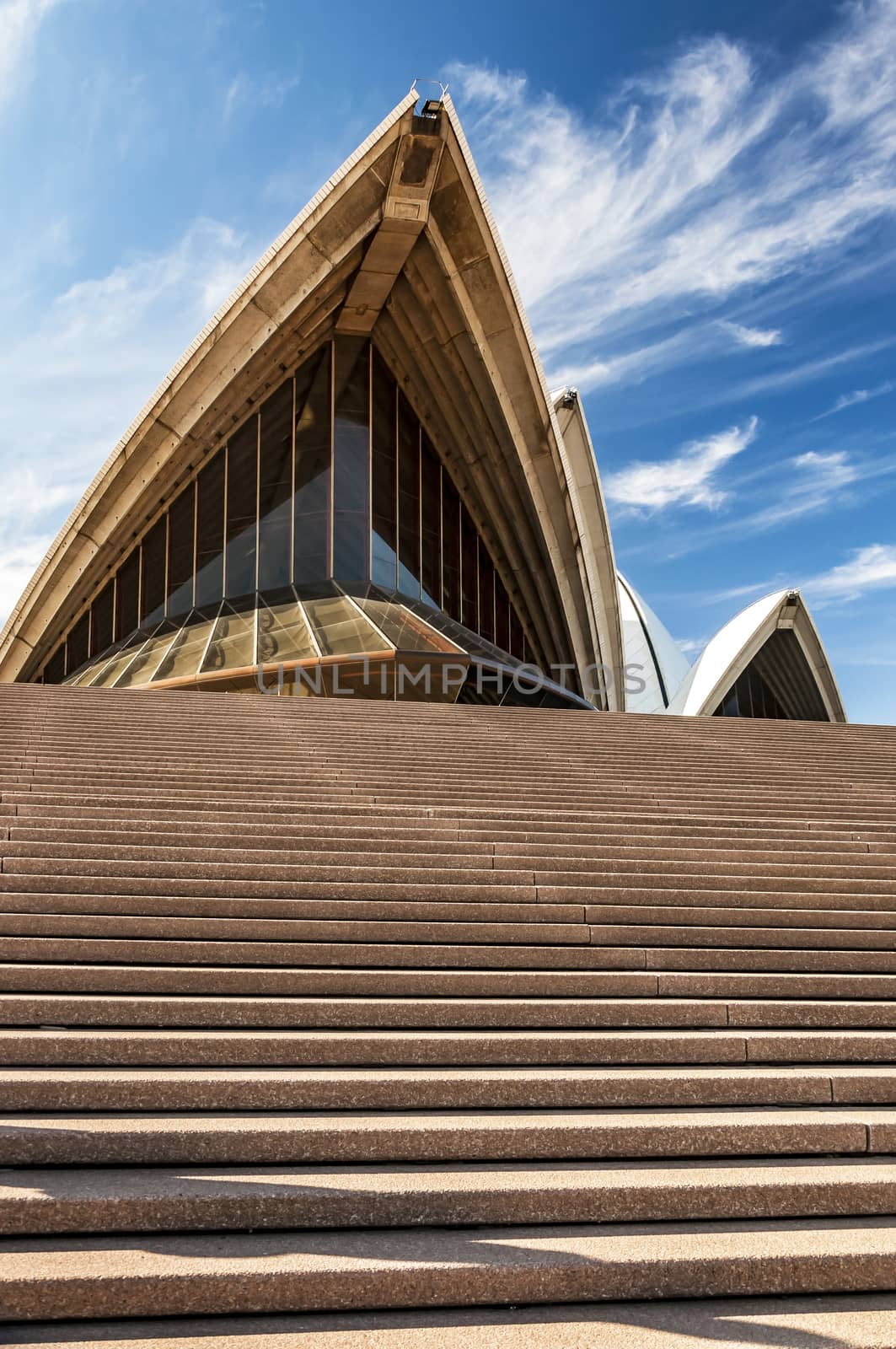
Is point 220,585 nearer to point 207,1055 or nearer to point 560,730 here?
point 560,730

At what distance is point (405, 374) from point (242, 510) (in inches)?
194

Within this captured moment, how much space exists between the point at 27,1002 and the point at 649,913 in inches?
110

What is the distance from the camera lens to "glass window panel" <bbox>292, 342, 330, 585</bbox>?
19.9m

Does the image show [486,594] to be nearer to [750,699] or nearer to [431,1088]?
[750,699]

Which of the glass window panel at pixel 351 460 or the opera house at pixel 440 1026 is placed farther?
the glass window panel at pixel 351 460

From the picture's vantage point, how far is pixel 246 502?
2058 centimetres

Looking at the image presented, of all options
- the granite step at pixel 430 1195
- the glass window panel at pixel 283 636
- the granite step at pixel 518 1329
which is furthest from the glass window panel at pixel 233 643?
the granite step at pixel 518 1329

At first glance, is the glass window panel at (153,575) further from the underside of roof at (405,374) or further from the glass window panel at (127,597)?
the underside of roof at (405,374)

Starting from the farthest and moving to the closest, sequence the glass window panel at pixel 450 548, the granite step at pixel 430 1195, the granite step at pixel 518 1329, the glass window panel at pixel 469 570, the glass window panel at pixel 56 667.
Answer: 1. the glass window panel at pixel 469 570
2. the glass window panel at pixel 450 548
3. the glass window panel at pixel 56 667
4. the granite step at pixel 430 1195
5. the granite step at pixel 518 1329

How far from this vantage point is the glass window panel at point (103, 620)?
20.8 meters

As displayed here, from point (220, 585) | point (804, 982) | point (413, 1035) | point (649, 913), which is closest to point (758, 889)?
point (649, 913)

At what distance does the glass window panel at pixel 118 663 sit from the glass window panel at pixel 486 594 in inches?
281

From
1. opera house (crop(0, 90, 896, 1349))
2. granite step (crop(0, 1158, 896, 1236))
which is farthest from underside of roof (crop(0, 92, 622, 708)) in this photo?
granite step (crop(0, 1158, 896, 1236))

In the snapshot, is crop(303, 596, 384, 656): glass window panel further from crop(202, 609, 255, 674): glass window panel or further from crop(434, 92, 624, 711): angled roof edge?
crop(434, 92, 624, 711): angled roof edge
